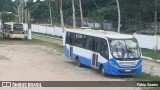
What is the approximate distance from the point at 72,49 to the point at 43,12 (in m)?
71.0

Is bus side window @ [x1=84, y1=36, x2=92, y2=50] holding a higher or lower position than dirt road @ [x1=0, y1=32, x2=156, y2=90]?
higher

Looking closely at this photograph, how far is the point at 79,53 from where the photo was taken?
24.9 metres

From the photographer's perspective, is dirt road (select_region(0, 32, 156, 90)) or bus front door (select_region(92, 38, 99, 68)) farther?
bus front door (select_region(92, 38, 99, 68))

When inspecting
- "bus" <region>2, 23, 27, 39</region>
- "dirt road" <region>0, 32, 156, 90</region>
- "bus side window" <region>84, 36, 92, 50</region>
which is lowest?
"dirt road" <region>0, 32, 156, 90</region>

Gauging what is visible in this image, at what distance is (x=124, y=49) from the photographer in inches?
814

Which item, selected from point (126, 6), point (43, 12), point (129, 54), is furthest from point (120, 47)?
point (43, 12)

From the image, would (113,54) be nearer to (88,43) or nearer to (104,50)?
(104,50)

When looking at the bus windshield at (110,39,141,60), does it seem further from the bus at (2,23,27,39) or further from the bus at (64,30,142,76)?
the bus at (2,23,27,39)

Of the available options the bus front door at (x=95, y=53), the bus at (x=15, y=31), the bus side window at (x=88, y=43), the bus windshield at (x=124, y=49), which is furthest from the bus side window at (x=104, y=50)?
the bus at (x=15, y=31)

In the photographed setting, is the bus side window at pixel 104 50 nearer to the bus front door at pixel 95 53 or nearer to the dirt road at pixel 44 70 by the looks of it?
the bus front door at pixel 95 53

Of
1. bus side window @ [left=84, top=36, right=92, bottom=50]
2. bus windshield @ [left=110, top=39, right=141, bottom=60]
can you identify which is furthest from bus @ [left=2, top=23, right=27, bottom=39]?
bus windshield @ [left=110, top=39, right=141, bottom=60]

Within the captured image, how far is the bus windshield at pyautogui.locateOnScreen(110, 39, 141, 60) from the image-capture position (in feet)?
67.3

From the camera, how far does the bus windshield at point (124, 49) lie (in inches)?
807

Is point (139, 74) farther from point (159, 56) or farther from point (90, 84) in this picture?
point (159, 56)
